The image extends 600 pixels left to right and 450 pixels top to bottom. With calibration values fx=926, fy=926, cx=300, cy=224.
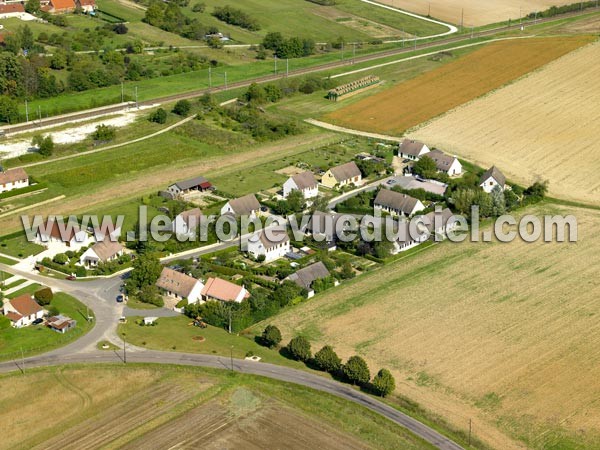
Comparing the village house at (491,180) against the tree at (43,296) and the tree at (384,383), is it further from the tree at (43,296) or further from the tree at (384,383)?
the tree at (43,296)

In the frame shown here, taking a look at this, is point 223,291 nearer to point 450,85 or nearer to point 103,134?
point 103,134

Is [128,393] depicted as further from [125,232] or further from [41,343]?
[125,232]

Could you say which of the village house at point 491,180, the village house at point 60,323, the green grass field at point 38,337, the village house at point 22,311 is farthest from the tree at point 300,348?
the village house at point 491,180

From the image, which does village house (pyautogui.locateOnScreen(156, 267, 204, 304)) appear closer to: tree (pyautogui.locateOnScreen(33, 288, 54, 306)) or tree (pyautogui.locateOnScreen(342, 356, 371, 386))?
tree (pyautogui.locateOnScreen(33, 288, 54, 306))

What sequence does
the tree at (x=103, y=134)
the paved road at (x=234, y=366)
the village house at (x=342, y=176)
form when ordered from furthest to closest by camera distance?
the tree at (x=103, y=134) < the village house at (x=342, y=176) < the paved road at (x=234, y=366)

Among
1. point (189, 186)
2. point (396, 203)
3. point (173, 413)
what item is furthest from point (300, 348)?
point (189, 186)

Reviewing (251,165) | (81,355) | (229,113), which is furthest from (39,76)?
(81,355)
